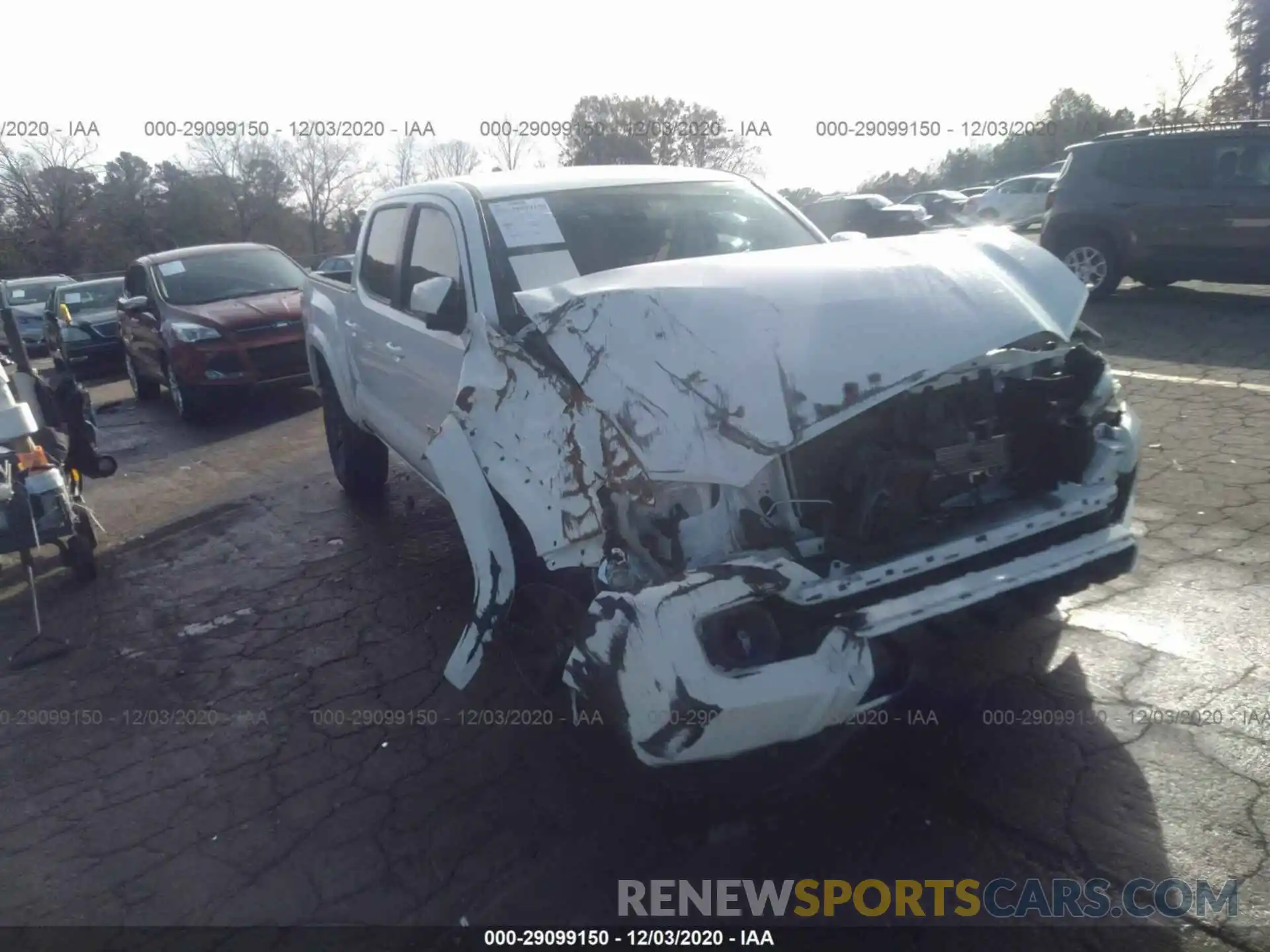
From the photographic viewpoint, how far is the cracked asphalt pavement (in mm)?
2830

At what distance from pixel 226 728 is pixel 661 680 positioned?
223 cm

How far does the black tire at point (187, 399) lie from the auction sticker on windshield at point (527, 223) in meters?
6.69

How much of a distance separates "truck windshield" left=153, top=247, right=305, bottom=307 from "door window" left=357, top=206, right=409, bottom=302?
526 centimetres

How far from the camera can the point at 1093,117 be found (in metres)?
33.2

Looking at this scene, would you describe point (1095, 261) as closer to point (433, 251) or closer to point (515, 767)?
point (433, 251)

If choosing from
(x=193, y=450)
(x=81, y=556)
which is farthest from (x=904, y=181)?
(x=81, y=556)

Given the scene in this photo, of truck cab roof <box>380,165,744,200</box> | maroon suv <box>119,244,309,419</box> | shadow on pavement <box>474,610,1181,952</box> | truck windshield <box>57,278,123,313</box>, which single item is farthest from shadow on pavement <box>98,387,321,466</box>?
shadow on pavement <box>474,610,1181,952</box>

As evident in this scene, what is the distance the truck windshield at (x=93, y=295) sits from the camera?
49.1 feet

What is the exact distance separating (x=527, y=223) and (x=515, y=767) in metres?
2.21

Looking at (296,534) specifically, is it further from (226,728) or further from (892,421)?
(892,421)

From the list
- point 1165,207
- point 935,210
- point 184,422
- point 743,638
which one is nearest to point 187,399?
point 184,422

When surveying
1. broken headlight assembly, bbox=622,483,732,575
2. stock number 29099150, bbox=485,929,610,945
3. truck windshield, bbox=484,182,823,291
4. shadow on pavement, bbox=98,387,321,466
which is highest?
truck windshield, bbox=484,182,823,291

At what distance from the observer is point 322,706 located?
4023mm

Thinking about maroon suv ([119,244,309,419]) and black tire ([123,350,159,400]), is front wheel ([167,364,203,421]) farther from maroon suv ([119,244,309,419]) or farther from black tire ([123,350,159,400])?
black tire ([123,350,159,400])
